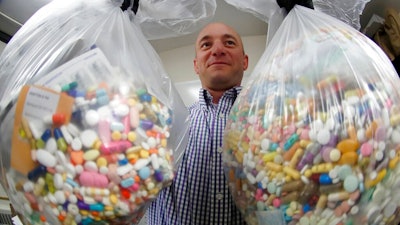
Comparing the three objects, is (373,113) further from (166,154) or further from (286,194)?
(166,154)

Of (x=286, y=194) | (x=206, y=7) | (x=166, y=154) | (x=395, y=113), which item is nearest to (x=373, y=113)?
(x=395, y=113)

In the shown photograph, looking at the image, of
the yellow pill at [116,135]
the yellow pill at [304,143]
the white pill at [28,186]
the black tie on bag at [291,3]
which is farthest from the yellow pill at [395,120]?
the white pill at [28,186]

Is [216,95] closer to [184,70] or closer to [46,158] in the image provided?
[46,158]

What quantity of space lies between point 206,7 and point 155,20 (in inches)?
4.3

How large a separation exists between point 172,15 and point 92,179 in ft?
1.27

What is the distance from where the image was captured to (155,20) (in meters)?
0.64

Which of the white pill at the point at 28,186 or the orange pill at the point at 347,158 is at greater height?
the orange pill at the point at 347,158

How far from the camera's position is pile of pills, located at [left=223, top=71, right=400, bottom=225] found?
0.38 m

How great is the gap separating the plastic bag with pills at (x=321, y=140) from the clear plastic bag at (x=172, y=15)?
25cm

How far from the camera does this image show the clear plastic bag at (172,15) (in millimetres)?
615

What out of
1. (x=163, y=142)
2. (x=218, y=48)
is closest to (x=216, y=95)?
(x=218, y=48)

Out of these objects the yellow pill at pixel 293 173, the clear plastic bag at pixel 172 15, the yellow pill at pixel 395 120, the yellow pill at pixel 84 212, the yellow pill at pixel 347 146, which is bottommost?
the yellow pill at pixel 84 212

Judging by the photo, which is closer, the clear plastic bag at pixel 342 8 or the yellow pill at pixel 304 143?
the yellow pill at pixel 304 143

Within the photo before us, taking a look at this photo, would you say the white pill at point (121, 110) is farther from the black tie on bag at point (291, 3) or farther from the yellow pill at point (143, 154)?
the black tie on bag at point (291, 3)
